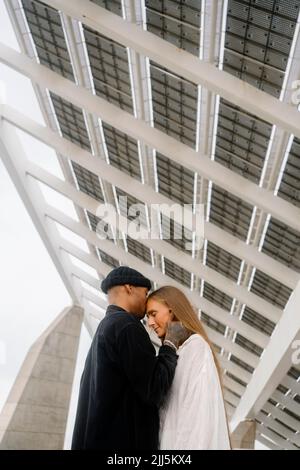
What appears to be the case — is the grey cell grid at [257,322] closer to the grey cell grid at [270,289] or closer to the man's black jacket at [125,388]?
the grey cell grid at [270,289]

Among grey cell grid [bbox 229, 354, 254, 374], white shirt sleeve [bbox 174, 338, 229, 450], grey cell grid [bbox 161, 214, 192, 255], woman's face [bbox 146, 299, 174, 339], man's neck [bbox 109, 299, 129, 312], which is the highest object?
grey cell grid [bbox 161, 214, 192, 255]

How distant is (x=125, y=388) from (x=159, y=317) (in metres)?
0.51

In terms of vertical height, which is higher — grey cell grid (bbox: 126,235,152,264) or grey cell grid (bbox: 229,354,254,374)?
grey cell grid (bbox: 126,235,152,264)

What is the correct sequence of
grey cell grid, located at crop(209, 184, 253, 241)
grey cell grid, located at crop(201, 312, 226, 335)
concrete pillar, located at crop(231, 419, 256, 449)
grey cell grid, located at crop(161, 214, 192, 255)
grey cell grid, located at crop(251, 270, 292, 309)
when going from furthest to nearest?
concrete pillar, located at crop(231, 419, 256, 449) < grey cell grid, located at crop(201, 312, 226, 335) < grey cell grid, located at crop(251, 270, 292, 309) < grey cell grid, located at crop(161, 214, 192, 255) < grey cell grid, located at crop(209, 184, 253, 241)

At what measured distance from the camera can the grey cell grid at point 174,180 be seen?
1488cm

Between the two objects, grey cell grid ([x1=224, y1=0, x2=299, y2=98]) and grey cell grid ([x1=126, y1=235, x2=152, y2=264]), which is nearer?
grey cell grid ([x1=224, y1=0, x2=299, y2=98])

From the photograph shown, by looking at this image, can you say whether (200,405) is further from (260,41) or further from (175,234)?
(175,234)

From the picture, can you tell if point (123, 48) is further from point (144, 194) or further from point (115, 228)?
point (115, 228)

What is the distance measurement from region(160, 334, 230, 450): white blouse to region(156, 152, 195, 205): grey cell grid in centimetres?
1148

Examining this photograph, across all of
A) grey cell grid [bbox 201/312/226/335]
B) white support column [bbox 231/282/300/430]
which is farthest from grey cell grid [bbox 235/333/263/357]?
white support column [bbox 231/282/300/430]

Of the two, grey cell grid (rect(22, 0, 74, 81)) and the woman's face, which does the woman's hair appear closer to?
the woman's face

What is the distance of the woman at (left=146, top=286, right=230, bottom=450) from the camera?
3248mm

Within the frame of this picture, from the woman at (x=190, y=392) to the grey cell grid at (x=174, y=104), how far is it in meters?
8.59

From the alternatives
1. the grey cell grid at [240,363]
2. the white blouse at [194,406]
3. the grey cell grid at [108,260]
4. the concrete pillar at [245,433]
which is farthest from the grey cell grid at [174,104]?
the concrete pillar at [245,433]
